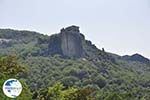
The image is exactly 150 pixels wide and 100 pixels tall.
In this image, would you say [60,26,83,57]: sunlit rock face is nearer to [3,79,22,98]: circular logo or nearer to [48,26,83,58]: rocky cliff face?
[48,26,83,58]: rocky cliff face

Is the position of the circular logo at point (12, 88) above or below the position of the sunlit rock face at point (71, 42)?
below

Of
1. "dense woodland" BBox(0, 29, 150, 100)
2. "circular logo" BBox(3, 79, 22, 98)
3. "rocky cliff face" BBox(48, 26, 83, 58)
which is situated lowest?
"circular logo" BBox(3, 79, 22, 98)

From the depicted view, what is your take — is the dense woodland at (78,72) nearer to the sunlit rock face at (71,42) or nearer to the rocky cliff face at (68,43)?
the rocky cliff face at (68,43)

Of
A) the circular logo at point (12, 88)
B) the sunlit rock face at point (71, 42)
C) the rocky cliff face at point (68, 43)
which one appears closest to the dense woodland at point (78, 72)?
the rocky cliff face at point (68, 43)

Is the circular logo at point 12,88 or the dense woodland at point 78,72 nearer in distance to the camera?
the circular logo at point 12,88

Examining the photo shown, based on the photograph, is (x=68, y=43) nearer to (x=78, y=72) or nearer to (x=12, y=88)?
(x=78, y=72)

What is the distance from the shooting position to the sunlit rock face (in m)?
183

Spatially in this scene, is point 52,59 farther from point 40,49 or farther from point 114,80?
point 114,80

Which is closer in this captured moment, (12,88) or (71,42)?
(12,88)

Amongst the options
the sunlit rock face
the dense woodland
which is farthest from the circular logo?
the sunlit rock face

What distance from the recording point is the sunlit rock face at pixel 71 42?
599 feet

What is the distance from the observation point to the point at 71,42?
18325cm

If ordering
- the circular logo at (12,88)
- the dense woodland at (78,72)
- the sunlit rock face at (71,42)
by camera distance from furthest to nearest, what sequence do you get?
1. the sunlit rock face at (71,42)
2. the dense woodland at (78,72)
3. the circular logo at (12,88)

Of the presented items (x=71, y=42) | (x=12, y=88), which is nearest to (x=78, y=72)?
(x=71, y=42)
